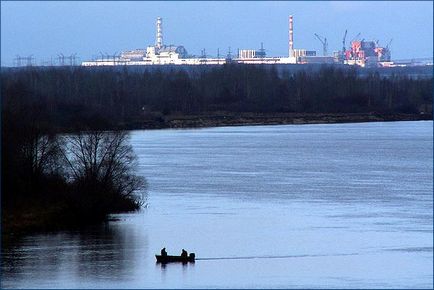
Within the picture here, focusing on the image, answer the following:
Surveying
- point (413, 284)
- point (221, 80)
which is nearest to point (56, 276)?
point (413, 284)

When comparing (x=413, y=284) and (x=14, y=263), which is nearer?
(x=413, y=284)

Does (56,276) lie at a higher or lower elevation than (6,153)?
lower

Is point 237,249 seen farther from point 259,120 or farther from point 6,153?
point 259,120

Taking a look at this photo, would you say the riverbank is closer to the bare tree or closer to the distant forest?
the distant forest

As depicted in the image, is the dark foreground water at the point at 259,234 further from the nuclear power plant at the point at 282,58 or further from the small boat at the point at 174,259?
the nuclear power plant at the point at 282,58

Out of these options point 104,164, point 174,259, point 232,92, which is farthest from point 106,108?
point 174,259

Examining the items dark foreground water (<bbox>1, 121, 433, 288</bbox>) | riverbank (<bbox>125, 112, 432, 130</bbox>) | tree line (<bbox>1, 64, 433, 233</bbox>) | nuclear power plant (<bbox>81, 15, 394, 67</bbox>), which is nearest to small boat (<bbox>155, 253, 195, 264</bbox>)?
dark foreground water (<bbox>1, 121, 433, 288</bbox>)

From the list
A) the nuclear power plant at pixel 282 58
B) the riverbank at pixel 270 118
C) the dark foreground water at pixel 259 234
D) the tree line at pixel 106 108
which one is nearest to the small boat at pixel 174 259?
the dark foreground water at pixel 259 234
